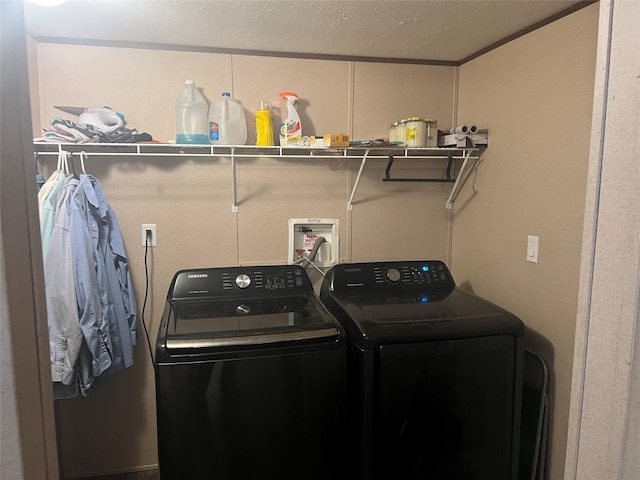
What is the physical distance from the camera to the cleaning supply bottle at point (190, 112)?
6.74 ft

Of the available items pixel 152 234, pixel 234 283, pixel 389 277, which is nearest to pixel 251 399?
pixel 234 283

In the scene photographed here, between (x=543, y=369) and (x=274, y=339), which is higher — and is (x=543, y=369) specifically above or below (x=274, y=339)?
below

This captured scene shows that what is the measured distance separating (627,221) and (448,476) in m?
1.41

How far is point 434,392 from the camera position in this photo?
1.62 meters

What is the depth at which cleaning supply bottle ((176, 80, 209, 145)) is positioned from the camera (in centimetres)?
205

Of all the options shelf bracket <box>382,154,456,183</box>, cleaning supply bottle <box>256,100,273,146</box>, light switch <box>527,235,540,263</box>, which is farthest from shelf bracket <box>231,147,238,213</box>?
light switch <box>527,235,540,263</box>

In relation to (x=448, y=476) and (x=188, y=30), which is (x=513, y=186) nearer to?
(x=448, y=476)

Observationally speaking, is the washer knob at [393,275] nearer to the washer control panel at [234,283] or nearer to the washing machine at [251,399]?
the washer control panel at [234,283]

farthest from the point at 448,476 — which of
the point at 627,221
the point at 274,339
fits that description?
the point at 627,221

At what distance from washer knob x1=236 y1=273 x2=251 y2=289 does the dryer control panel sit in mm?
382

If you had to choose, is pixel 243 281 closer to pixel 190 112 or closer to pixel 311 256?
pixel 311 256

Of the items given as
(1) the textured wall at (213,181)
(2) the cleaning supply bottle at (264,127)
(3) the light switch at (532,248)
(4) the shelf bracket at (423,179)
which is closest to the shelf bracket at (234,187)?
(1) the textured wall at (213,181)

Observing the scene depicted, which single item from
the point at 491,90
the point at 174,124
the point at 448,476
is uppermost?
the point at 491,90

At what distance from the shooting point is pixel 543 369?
1.81 meters
